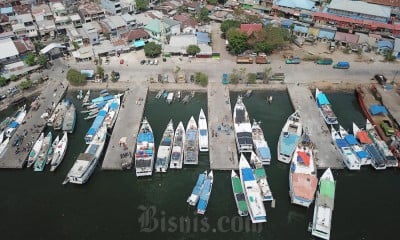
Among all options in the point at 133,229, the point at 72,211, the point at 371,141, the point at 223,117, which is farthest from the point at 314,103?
the point at 72,211

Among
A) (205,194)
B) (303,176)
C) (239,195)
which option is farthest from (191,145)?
(303,176)

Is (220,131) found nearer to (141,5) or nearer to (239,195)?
(239,195)

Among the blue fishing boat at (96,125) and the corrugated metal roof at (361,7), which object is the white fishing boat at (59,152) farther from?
the corrugated metal roof at (361,7)

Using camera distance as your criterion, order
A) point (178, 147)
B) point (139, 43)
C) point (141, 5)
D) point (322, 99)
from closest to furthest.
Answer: point (178, 147) → point (322, 99) → point (139, 43) → point (141, 5)

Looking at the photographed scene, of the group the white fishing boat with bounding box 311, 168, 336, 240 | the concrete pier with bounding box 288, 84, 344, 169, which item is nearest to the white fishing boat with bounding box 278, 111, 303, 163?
the concrete pier with bounding box 288, 84, 344, 169

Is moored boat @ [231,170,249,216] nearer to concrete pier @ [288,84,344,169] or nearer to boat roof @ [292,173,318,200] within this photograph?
boat roof @ [292,173,318,200]

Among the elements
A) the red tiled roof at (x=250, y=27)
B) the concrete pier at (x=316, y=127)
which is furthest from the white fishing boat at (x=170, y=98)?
the red tiled roof at (x=250, y=27)
